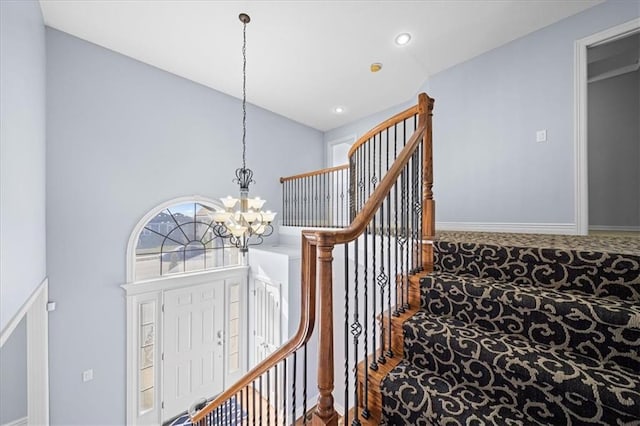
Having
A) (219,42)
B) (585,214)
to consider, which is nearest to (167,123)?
(219,42)

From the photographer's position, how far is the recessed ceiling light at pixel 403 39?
3.24m

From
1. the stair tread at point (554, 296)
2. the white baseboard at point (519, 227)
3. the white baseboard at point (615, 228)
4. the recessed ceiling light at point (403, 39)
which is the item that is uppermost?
the recessed ceiling light at point (403, 39)

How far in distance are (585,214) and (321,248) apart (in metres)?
3.29

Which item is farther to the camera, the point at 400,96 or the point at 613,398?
the point at 400,96

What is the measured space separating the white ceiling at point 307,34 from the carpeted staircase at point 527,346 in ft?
9.22

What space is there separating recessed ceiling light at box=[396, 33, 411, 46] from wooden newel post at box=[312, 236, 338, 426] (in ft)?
10.6

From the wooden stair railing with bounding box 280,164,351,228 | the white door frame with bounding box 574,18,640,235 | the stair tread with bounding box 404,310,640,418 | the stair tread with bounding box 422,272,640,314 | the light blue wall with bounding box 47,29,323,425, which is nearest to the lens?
the stair tread with bounding box 404,310,640,418

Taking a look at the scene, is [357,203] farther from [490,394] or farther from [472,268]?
[490,394]

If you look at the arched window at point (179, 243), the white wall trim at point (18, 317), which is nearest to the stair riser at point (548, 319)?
the white wall trim at point (18, 317)

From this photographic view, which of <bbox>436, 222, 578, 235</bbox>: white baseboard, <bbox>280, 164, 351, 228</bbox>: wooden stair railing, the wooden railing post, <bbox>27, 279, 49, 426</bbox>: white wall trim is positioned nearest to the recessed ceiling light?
the wooden railing post

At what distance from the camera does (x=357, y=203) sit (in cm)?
295

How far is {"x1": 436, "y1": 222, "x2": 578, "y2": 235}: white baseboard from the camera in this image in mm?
2936

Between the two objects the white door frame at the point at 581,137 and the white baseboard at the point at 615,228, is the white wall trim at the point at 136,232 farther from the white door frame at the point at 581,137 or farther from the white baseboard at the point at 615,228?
the white baseboard at the point at 615,228

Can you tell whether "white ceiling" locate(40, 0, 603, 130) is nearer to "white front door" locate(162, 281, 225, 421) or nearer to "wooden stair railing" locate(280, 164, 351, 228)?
"wooden stair railing" locate(280, 164, 351, 228)
